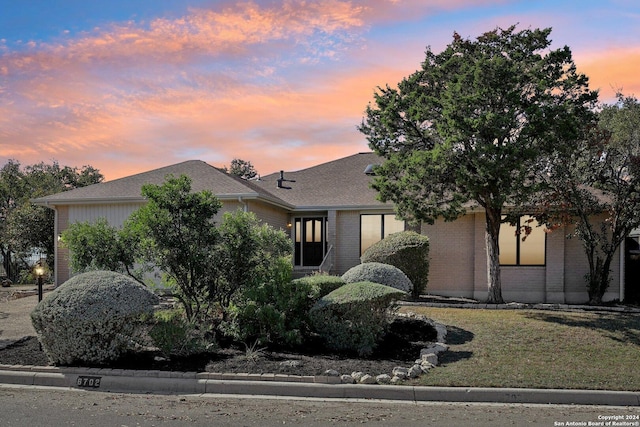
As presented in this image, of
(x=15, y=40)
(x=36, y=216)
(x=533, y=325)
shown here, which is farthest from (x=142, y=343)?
(x=36, y=216)

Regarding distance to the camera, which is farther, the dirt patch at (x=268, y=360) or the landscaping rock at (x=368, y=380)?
the dirt patch at (x=268, y=360)

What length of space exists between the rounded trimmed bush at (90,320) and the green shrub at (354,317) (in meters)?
2.86

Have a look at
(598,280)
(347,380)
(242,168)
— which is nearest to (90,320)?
(347,380)

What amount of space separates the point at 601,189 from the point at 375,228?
7.59 meters

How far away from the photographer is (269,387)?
7.38 metres

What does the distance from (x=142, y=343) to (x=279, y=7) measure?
8.27 m

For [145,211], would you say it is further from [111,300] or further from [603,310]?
[603,310]

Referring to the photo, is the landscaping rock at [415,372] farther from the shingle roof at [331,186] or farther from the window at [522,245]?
the shingle roof at [331,186]

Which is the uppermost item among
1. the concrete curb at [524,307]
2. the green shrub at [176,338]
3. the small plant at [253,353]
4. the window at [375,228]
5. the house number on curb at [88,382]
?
the window at [375,228]

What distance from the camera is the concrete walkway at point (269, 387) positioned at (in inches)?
282

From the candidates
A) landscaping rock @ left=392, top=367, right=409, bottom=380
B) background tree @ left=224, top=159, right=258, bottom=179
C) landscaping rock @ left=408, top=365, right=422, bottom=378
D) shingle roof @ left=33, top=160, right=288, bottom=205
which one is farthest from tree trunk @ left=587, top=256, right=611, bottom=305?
background tree @ left=224, top=159, right=258, bottom=179

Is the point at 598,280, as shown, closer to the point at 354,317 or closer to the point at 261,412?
the point at 354,317

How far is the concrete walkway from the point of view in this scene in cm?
716

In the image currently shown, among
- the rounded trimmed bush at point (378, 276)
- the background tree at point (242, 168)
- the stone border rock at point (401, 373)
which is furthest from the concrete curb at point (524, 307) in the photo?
the background tree at point (242, 168)
